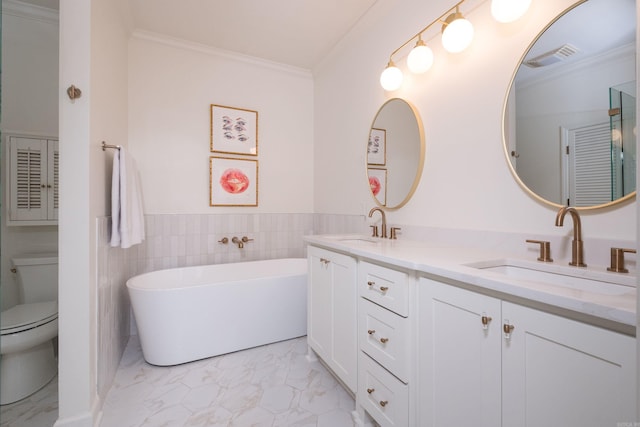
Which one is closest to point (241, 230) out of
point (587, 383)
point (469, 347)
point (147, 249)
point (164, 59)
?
point (147, 249)

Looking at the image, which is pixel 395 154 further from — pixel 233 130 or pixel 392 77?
pixel 233 130

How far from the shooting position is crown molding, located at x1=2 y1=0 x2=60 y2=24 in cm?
210

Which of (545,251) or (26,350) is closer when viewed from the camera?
(545,251)

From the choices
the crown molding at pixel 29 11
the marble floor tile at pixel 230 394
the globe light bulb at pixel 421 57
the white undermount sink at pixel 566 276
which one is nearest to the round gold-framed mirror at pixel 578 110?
the white undermount sink at pixel 566 276

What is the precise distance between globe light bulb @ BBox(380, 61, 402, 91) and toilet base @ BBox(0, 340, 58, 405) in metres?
2.86

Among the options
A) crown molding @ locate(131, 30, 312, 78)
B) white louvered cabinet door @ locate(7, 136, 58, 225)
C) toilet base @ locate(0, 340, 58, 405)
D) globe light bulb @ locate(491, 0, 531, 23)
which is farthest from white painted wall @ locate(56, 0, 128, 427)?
globe light bulb @ locate(491, 0, 531, 23)

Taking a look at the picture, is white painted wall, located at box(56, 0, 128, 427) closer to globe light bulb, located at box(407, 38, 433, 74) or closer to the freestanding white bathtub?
the freestanding white bathtub

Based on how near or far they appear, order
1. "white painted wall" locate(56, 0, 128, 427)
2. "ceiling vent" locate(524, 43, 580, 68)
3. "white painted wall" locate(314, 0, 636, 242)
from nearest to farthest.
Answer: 1. "ceiling vent" locate(524, 43, 580, 68)
2. "white painted wall" locate(314, 0, 636, 242)
3. "white painted wall" locate(56, 0, 128, 427)

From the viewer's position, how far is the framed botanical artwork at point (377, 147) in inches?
84.7

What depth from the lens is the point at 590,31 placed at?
106cm

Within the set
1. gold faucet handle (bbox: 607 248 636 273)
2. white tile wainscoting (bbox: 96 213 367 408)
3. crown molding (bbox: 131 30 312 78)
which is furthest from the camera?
crown molding (bbox: 131 30 312 78)

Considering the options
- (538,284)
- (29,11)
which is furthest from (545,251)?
(29,11)

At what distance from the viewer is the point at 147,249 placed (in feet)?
8.42

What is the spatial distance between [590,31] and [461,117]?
0.58m
